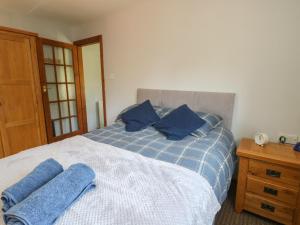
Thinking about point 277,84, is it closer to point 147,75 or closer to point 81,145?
point 147,75

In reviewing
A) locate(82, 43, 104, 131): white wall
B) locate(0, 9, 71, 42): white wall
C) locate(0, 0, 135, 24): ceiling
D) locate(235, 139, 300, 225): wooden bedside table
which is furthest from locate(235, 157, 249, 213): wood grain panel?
locate(0, 9, 71, 42): white wall

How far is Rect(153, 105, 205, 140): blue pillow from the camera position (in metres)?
1.76

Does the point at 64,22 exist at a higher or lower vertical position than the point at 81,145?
higher

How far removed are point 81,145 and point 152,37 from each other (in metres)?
1.80

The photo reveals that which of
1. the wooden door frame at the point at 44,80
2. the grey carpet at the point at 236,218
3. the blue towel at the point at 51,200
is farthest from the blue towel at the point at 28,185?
the wooden door frame at the point at 44,80

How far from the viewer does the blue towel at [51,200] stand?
2.21ft

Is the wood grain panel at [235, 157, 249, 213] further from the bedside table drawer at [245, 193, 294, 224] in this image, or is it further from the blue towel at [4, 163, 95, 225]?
the blue towel at [4, 163, 95, 225]

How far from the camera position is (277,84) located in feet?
5.85

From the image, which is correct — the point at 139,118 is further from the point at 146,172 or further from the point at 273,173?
the point at 273,173

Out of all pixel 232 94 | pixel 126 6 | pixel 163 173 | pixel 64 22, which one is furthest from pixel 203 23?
pixel 64 22

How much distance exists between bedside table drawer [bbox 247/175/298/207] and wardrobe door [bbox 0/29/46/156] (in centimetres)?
308

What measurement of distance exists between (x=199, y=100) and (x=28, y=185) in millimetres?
1904

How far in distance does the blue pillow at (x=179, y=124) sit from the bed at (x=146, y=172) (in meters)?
0.08

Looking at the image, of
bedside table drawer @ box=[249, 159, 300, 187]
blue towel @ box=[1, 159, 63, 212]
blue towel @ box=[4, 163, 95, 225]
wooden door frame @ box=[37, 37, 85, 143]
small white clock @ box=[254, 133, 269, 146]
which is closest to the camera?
blue towel @ box=[4, 163, 95, 225]
